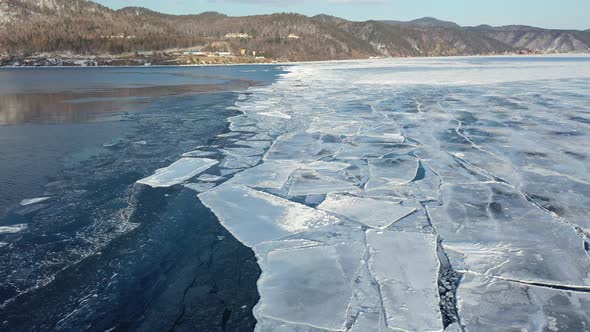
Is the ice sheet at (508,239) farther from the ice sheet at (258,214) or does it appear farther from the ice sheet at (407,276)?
the ice sheet at (258,214)

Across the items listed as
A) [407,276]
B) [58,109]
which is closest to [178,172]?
[407,276]

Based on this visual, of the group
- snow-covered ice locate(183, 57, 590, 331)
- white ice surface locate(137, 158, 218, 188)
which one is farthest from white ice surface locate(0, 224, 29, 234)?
snow-covered ice locate(183, 57, 590, 331)

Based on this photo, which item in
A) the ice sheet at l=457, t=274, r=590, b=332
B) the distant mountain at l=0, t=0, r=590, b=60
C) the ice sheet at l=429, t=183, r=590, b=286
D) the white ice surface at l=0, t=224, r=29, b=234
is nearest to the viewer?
the ice sheet at l=457, t=274, r=590, b=332

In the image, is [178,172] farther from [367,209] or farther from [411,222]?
[411,222]

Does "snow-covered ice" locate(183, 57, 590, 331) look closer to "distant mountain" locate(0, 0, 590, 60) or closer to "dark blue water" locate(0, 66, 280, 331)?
"dark blue water" locate(0, 66, 280, 331)

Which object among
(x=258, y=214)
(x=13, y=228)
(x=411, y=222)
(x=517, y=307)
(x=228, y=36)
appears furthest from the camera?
(x=228, y=36)
